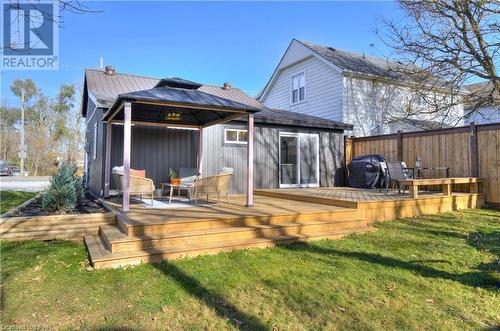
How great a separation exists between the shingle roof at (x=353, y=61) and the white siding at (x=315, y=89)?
392mm

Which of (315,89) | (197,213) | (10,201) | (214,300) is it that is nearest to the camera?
(214,300)

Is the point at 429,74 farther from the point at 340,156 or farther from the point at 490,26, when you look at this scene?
the point at 340,156

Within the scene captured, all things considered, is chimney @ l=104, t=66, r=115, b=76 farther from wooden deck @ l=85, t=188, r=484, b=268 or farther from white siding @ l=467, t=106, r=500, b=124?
white siding @ l=467, t=106, r=500, b=124

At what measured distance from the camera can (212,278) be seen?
3.50m

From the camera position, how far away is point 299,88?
15.4 meters

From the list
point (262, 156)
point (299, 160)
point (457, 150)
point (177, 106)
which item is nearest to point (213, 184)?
point (177, 106)

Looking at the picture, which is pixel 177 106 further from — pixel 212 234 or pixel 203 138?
pixel 203 138

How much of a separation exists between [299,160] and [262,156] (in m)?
1.37

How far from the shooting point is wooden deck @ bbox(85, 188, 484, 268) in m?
4.04

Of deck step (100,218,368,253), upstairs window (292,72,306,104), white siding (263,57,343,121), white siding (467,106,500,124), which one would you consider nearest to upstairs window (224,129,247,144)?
deck step (100,218,368,253)

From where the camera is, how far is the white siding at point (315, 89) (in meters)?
13.3

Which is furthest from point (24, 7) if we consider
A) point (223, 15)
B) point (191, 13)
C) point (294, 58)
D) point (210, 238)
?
point (294, 58)

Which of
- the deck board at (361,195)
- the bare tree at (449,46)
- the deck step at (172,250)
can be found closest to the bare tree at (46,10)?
the deck step at (172,250)

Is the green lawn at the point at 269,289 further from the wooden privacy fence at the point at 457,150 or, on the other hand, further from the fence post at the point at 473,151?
the fence post at the point at 473,151
